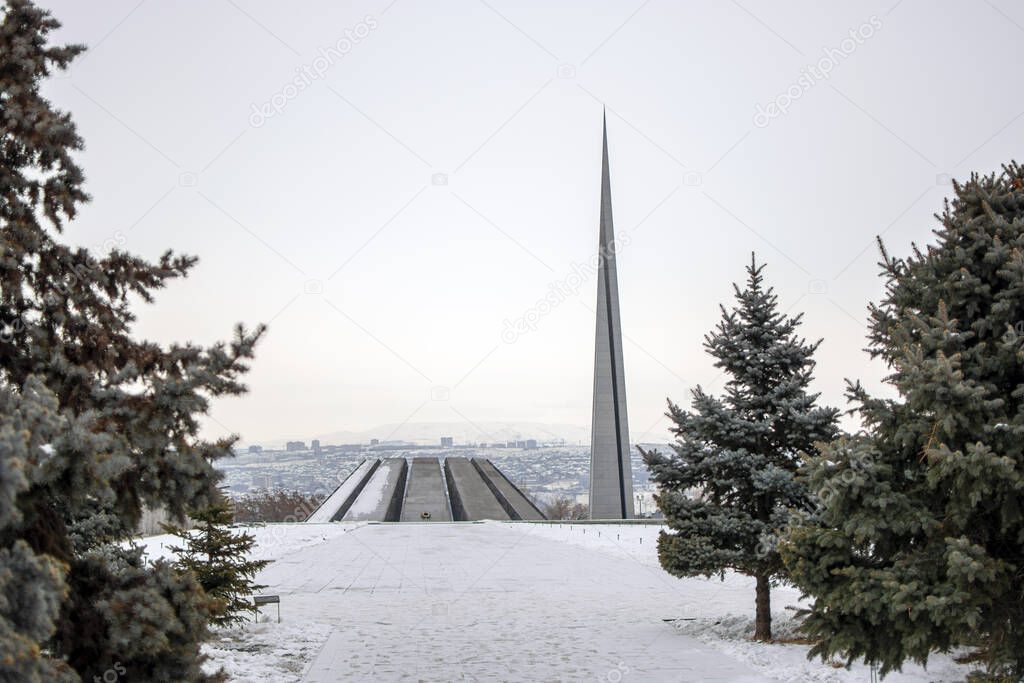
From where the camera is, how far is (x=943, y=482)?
6.88 metres

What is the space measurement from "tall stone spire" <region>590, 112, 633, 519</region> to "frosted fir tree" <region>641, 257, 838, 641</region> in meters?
33.2

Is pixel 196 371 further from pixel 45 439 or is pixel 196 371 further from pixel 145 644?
pixel 145 644

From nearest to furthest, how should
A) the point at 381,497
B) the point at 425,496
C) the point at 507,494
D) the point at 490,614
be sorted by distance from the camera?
the point at 490,614, the point at 381,497, the point at 425,496, the point at 507,494

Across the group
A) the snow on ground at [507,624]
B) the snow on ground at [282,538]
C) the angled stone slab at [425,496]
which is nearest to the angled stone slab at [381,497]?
the angled stone slab at [425,496]

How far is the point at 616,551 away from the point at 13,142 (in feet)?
75.1

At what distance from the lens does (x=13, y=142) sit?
211 inches

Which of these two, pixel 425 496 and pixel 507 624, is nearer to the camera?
pixel 507 624

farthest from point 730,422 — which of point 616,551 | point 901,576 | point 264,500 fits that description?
point 264,500

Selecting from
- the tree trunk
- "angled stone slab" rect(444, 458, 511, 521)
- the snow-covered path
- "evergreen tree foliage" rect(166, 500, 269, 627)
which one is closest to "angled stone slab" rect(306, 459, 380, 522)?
"angled stone slab" rect(444, 458, 511, 521)

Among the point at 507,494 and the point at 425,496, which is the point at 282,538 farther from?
the point at 507,494

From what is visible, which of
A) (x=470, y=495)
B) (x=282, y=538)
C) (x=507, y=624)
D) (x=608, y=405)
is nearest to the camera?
(x=507, y=624)

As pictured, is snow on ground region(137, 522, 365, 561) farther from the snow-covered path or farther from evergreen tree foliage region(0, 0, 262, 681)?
evergreen tree foliage region(0, 0, 262, 681)

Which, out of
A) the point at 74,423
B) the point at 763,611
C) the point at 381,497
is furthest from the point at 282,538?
the point at 74,423

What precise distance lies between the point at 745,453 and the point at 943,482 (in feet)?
15.1
